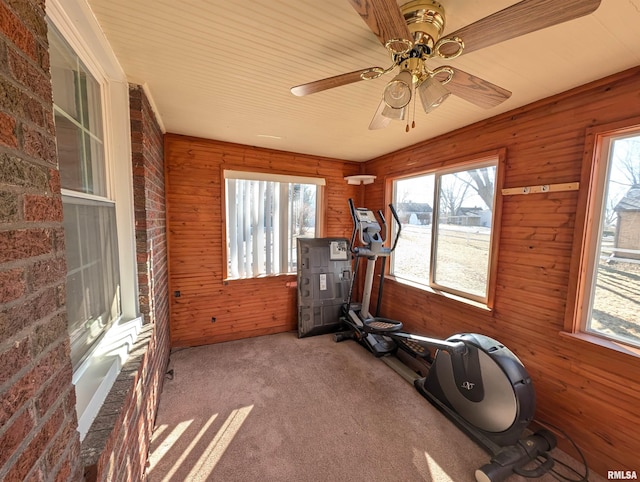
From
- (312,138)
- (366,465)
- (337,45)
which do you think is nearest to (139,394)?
(366,465)

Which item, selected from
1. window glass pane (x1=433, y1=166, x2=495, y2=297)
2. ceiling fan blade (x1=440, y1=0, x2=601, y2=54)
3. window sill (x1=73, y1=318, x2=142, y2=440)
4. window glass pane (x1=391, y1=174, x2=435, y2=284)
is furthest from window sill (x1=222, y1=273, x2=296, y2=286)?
ceiling fan blade (x1=440, y1=0, x2=601, y2=54)

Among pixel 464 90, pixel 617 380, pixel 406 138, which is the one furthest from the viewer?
pixel 406 138

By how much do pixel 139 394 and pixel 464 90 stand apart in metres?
2.43

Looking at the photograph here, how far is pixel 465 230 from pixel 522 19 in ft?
→ 6.73

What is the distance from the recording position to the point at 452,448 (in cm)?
185

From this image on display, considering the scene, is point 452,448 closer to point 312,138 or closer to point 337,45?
point 337,45

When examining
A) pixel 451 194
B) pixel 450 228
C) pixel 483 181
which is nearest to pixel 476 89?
pixel 483 181

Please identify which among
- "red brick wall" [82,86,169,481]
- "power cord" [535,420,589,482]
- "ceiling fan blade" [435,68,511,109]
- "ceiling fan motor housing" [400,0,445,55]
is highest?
"ceiling fan motor housing" [400,0,445,55]

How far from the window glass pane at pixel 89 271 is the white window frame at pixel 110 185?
7 centimetres

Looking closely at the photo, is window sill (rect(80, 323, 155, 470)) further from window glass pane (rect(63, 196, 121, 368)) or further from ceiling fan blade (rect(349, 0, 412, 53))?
ceiling fan blade (rect(349, 0, 412, 53))

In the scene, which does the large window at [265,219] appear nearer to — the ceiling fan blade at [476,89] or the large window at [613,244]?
the ceiling fan blade at [476,89]

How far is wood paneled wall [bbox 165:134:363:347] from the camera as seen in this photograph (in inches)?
120

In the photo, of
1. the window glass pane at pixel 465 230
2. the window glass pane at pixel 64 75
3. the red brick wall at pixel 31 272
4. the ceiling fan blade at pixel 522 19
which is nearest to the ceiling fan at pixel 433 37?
the ceiling fan blade at pixel 522 19

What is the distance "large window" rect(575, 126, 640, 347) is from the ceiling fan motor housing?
1469mm
